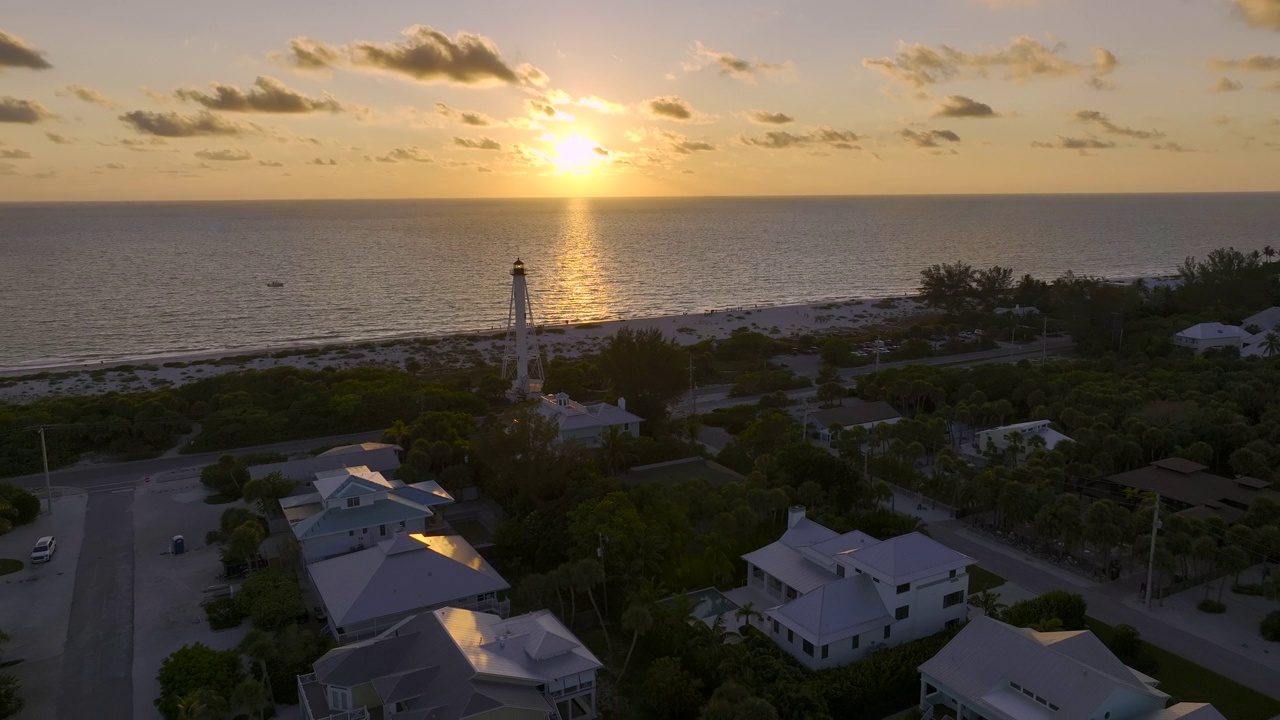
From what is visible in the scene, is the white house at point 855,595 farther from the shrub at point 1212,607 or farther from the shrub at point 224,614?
the shrub at point 224,614

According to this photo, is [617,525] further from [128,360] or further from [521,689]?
[128,360]

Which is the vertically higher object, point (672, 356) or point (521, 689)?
point (672, 356)

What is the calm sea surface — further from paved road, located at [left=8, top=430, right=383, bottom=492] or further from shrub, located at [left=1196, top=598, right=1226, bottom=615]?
shrub, located at [left=1196, top=598, right=1226, bottom=615]

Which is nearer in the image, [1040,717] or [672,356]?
[1040,717]

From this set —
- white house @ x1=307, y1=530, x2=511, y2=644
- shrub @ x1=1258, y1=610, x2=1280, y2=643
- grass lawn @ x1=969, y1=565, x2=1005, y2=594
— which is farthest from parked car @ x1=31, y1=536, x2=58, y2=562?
shrub @ x1=1258, y1=610, x2=1280, y2=643

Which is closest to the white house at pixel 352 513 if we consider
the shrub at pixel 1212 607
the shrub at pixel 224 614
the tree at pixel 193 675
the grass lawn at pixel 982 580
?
the shrub at pixel 224 614

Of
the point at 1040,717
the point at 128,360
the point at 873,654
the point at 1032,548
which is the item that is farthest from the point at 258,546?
the point at 128,360

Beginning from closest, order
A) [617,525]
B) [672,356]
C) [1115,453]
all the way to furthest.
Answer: [617,525] < [1115,453] < [672,356]
